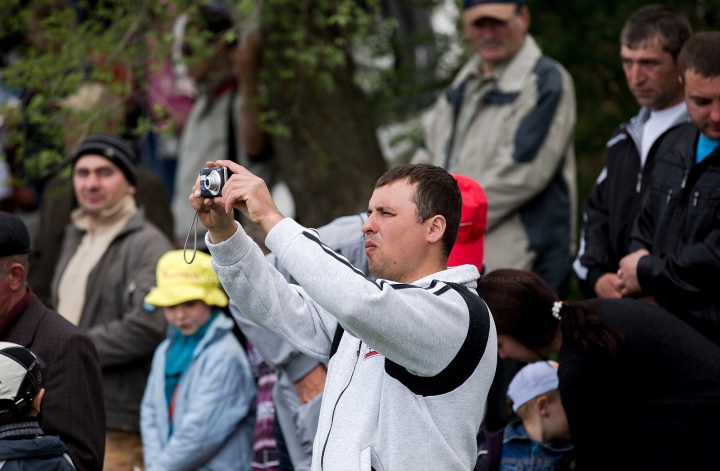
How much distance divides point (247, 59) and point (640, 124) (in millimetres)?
2814

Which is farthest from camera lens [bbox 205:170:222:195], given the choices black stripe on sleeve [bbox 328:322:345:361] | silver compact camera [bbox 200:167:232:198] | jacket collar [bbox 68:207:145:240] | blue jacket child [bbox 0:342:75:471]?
jacket collar [bbox 68:207:145:240]

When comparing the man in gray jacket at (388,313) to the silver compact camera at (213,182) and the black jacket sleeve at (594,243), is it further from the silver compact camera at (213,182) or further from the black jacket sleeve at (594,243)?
the black jacket sleeve at (594,243)

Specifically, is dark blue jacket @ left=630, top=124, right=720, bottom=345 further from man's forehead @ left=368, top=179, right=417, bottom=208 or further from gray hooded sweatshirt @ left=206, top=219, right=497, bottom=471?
man's forehead @ left=368, top=179, right=417, bottom=208

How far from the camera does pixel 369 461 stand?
265cm

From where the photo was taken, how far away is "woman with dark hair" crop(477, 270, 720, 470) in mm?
3551

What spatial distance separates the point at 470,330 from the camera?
277 cm

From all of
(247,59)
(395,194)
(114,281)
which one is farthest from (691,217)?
(247,59)

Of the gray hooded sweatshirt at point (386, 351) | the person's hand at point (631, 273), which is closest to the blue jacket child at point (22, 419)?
the gray hooded sweatshirt at point (386, 351)

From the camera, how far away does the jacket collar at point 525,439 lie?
4059mm

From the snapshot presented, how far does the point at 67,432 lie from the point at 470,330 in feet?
5.43

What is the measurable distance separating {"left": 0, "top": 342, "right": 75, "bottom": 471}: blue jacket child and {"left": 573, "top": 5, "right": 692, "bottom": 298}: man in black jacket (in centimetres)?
258

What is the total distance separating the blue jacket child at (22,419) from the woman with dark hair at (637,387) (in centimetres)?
189

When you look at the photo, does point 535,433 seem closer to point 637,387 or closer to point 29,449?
point 637,387

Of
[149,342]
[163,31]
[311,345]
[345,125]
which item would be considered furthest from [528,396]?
[163,31]
